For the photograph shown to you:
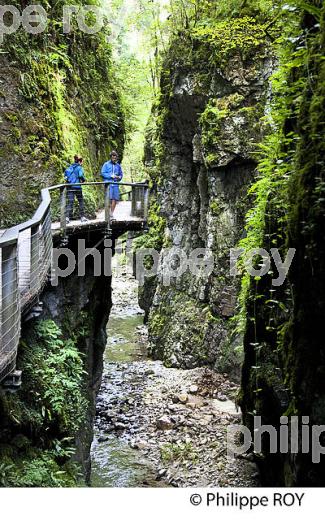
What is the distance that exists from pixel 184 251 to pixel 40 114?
987 centimetres

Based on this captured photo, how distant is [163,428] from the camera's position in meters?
13.0

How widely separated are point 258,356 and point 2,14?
9.51m

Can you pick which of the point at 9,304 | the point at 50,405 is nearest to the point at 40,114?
the point at 50,405

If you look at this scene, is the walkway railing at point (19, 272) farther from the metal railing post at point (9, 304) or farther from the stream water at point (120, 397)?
the stream water at point (120, 397)

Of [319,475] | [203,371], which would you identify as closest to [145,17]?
[203,371]

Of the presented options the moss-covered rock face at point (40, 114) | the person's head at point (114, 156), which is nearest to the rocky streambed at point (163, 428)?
the moss-covered rock face at point (40, 114)

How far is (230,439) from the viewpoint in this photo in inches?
449

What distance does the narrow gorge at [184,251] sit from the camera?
5234mm

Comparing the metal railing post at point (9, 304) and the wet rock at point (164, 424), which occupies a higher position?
the metal railing post at point (9, 304)

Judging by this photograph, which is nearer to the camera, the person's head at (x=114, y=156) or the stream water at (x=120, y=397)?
the stream water at (x=120, y=397)

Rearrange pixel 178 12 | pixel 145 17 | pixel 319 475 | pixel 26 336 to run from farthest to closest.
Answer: pixel 145 17, pixel 178 12, pixel 26 336, pixel 319 475

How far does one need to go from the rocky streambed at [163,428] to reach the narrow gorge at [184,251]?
54 mm

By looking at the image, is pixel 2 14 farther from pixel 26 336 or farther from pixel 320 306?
pixel 320 306

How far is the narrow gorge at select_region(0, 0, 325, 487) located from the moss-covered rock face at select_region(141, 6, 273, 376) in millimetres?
63
